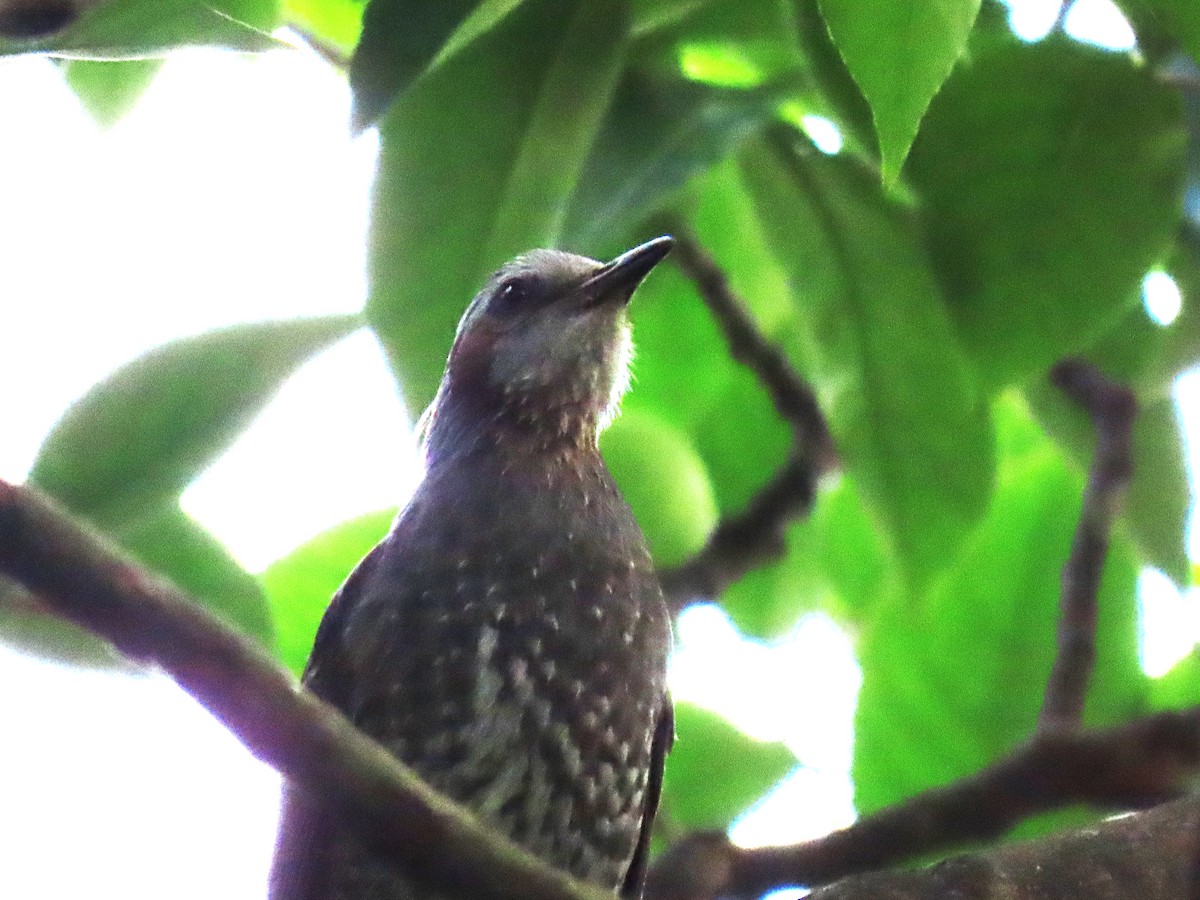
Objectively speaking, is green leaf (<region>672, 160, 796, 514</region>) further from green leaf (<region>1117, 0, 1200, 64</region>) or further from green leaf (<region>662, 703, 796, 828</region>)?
green leaf (<region>1117, 0, 1200, 64</region>)

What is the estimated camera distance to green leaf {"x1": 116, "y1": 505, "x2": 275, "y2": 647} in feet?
6.37

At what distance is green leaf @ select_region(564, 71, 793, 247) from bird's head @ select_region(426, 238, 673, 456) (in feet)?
2.51

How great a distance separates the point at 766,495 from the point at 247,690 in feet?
6.32

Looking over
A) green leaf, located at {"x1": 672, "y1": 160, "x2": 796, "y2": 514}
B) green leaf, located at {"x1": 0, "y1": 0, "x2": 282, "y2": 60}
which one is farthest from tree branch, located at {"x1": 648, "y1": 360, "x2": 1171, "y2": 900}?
green leaf, located at {"x1": 0, "y1": 0, "x2": 282, "y2": 60}

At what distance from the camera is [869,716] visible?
105 inches

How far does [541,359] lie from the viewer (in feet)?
10.7

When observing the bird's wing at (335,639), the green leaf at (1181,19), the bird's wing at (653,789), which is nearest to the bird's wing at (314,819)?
the bird's wing at (335,639)

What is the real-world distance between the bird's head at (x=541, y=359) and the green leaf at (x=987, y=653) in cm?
76

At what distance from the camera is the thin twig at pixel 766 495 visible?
2.91m

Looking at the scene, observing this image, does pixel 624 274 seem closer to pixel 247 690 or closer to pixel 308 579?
pixel 308 579

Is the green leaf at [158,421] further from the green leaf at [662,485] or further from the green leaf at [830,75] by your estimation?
the green leaf at [662,485]

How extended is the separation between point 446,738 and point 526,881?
1172 millimetres

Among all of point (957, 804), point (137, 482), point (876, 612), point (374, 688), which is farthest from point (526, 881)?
point (876, 612)

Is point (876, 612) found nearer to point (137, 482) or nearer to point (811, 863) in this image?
point (811, 863)
